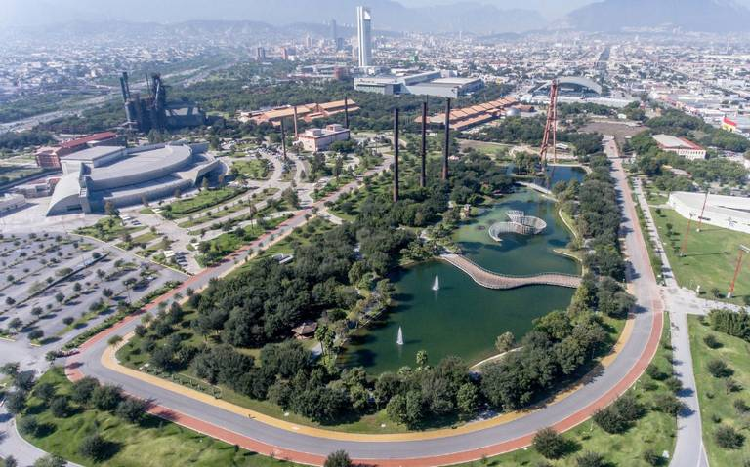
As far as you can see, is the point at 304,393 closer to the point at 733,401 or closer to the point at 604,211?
the point at 733,401

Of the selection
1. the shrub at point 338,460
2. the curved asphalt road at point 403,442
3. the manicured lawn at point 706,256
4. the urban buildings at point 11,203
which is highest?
the urban buildings at point 11,203

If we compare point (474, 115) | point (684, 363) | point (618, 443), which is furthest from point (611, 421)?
point (474, 115)

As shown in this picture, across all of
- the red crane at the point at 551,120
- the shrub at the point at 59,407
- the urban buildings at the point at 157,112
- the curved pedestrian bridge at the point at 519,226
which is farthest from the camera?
the urban buildings at the point at 157,112

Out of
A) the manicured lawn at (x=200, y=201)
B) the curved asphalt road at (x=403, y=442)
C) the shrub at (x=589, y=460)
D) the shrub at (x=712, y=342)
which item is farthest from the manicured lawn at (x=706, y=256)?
the manicured lawn at (x=200, y=201)

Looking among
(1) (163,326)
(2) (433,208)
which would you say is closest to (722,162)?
(2) (433,208)

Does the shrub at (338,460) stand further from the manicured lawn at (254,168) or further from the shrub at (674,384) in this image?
the manicured lawn at (254,168)

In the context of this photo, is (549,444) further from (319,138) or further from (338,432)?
(319,138)
